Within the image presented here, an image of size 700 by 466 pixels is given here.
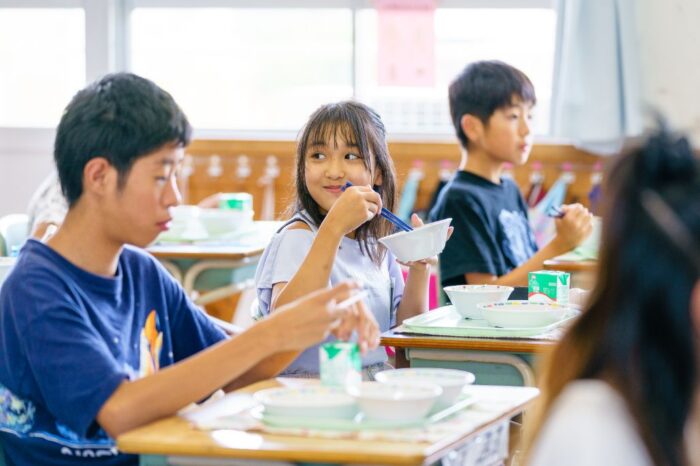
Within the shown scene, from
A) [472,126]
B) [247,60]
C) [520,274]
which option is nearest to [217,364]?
[520,274]

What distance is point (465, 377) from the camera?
1792 mm

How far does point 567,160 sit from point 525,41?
0.64m

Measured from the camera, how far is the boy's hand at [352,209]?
2.34m

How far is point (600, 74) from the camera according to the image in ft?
16.4

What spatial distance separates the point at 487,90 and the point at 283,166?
5.78 ft

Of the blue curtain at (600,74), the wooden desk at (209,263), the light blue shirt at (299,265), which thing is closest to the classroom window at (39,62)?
the wooden desk at (209,263)

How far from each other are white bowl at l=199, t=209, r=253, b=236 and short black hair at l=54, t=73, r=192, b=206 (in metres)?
2.50

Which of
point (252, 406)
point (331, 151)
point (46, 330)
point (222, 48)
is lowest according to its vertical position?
point (252, 406)

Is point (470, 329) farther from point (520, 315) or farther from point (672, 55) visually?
point (672, 55)

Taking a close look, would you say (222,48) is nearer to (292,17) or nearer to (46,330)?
(292,17)

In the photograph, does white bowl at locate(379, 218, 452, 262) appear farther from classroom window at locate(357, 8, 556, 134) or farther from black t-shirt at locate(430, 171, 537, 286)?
classroom window at locate(357, 8, 556, 134)

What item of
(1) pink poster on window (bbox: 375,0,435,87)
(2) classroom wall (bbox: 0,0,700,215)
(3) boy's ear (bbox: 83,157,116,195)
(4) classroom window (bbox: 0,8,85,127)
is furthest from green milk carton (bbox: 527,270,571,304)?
(4) classroom window (bbox: 0,8,85,127)

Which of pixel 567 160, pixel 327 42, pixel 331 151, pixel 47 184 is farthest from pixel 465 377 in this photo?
pixel 327 42

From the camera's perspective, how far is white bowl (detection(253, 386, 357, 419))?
1614mm
